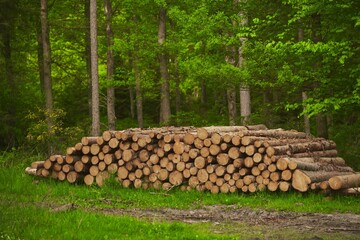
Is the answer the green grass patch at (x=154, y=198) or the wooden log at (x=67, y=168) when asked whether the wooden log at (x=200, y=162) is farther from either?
the wooden log at (x=67, y=168)

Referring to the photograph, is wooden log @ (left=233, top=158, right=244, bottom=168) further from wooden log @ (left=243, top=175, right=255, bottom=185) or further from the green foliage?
the green foliage

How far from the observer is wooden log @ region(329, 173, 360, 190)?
14.5 m

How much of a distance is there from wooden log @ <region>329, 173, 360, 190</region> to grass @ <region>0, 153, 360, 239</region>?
32 centimetres

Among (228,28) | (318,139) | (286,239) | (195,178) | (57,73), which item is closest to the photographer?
(286,239)

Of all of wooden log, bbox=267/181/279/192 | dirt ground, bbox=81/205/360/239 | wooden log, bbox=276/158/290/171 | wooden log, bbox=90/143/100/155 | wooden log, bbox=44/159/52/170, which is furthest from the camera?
wooden log, bbox=44/159/52/170

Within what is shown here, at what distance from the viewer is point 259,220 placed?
1249 cm

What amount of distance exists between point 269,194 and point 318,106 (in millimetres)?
2653

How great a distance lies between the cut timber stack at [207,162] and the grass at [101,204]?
0.36m

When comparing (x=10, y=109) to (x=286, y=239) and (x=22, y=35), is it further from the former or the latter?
(x=286, y=239)

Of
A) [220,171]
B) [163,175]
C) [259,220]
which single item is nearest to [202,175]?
[220,171]

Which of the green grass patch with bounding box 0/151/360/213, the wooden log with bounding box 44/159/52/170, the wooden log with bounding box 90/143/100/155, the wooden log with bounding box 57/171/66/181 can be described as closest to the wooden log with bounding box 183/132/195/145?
the green grass patch with bounding box 0/151/360/213

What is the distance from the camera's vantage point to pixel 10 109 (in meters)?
26.6

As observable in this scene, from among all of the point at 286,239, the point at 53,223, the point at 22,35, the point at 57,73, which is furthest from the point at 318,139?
the point at 57,73

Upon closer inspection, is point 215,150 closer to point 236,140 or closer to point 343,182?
point 236,140
